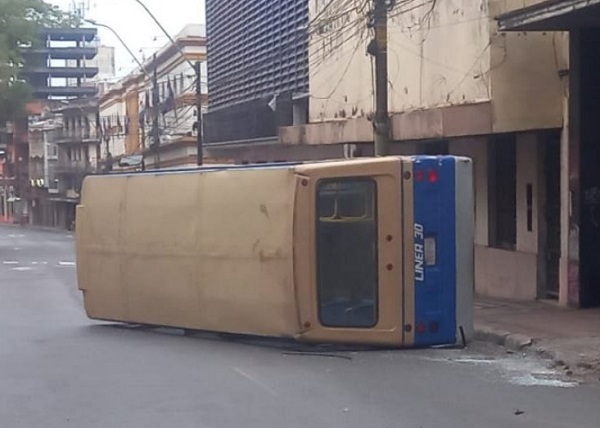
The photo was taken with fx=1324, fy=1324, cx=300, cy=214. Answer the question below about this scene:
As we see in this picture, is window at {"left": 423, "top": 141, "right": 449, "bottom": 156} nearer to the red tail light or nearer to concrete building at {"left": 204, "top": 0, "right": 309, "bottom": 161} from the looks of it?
concrete building at {"left": 204, "top": 0, "right": 309, "bottom": 161}

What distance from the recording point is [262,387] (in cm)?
1228

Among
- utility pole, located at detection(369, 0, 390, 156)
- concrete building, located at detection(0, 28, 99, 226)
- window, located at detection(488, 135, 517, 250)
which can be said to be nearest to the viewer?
utility pole, located at detection(369, 0, 390, 156)

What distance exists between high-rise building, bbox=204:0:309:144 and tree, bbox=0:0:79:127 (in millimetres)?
16889

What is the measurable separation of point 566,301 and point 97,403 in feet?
31.3

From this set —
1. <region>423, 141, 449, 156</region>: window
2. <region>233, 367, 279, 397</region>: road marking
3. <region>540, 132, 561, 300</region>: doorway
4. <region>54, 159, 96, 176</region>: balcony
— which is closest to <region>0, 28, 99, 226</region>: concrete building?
<region>54, 159, 96, 176</region>: balcony

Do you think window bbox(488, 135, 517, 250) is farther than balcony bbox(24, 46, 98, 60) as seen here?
No

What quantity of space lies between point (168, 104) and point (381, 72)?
4060 centimetres

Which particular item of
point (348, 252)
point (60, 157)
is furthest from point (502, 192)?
point (60, 157)

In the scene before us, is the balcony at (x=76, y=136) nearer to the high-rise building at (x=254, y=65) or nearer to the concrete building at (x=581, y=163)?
the high-rise building at (x=254, y=65)

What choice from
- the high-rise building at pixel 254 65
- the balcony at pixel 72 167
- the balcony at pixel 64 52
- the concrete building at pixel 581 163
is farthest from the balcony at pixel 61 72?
the concrete building at pixel 581 163

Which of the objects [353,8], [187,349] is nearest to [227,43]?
[353,8]

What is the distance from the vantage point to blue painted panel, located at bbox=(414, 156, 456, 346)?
1459 cm

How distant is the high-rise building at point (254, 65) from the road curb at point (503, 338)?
615 inches

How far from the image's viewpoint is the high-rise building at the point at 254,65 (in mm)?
33875
